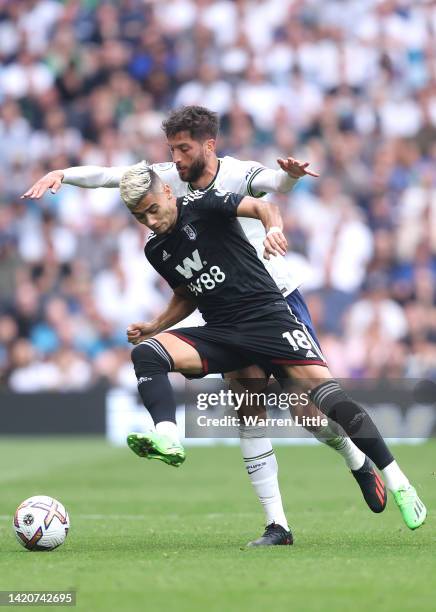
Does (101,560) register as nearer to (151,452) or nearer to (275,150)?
(151,452)

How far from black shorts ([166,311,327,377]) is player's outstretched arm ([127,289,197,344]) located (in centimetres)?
52

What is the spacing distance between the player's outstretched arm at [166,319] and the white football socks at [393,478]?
5.55ft

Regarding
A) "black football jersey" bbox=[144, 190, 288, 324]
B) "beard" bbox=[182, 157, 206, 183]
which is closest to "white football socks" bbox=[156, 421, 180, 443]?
"black football jersey" bbox=[144, 190, 288, 324]

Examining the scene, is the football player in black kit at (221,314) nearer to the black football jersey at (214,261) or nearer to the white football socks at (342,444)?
the black football jersey at (214,261)

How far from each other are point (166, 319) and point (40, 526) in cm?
161

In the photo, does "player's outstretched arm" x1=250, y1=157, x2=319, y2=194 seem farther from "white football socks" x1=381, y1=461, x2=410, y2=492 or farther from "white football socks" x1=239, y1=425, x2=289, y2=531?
"white football socks" x1=381, y1=461, x2=410, y2=492

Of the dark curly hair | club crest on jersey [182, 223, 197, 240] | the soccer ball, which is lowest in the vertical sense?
the soccer ball

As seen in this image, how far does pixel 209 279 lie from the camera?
7.70m

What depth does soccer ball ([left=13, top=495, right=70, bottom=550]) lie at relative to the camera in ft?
24.9

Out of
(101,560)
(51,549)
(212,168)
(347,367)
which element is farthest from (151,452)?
(347,367)

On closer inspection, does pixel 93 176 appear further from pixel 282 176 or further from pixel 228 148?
pixel 228 148

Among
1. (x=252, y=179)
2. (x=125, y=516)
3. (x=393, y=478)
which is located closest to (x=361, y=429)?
(x=393, y=478)

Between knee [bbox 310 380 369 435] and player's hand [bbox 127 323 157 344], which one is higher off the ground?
player's hand [bbox 127 323 157 344]

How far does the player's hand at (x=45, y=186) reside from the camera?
7715mm
